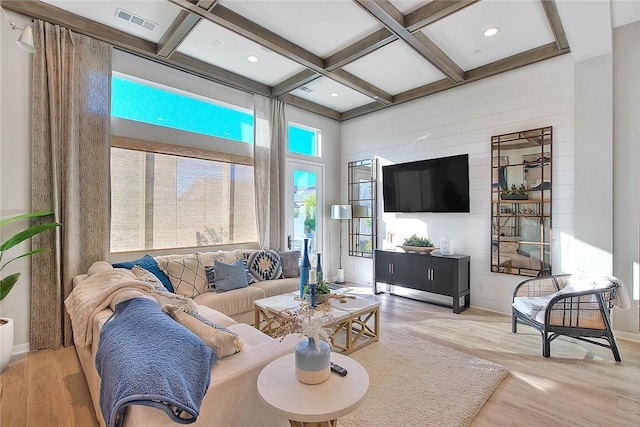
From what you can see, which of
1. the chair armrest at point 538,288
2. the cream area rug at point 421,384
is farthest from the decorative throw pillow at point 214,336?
the chair armrest at point 538,288

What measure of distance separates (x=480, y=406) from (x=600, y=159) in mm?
2889

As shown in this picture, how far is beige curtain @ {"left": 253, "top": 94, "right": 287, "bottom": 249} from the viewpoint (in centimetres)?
471

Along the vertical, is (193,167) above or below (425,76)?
below

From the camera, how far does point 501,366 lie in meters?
2.65

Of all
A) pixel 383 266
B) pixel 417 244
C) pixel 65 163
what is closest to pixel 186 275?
pixel 65 163

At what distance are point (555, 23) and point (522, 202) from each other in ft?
6.36

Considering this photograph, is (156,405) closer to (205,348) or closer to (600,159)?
(205,348)

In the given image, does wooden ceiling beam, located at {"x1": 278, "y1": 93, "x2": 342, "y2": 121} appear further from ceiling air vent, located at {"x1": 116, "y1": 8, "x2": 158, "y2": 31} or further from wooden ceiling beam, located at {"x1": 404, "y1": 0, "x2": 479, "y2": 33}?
wooden ceiling beam, located at {"x1": 404, "y1": 0, "x2": 479, "y2": 33}

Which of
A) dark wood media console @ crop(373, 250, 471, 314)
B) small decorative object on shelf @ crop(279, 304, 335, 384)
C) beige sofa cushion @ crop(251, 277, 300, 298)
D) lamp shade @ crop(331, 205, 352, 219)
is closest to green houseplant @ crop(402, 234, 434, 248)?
dark wood media console @ crop(373, 250, 471, 314)

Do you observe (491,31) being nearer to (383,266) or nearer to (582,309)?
(582,309)

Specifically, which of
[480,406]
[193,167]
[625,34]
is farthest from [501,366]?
[193,167]

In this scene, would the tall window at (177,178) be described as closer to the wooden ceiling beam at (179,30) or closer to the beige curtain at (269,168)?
the beige curtain at (269,168)

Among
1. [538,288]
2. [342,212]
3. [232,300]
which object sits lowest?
[232,300]

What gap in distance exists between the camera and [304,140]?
5645 mm
